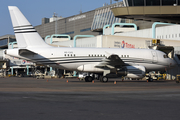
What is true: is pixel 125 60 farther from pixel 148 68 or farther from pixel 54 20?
pixel 54 20

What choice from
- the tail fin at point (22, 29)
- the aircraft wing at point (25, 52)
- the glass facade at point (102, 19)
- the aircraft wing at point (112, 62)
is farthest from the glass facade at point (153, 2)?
the glass facade at point (102, 19)

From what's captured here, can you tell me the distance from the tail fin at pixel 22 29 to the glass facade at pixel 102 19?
6662 centimetres

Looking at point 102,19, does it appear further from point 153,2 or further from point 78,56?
point 78,56

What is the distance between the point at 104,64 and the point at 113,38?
18607 millimetres

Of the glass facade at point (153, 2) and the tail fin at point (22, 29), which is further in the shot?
the glass facade at point (153, 2)

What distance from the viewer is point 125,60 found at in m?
32.2

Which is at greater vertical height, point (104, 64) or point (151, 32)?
point (151, 32)

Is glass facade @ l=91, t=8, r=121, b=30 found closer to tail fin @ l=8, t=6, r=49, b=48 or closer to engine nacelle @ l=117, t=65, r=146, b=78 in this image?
engine nacelle @ l=117, t=65, r=146, b=78

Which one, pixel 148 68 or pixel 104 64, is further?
pixel 148 68

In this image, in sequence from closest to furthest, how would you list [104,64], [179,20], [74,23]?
[104,64], [179,20], [74,23]

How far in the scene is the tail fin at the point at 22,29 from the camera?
102 feet

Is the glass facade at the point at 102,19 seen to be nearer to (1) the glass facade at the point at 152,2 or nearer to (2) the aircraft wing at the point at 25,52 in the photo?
(1) the glass facade at the point at 152,2
